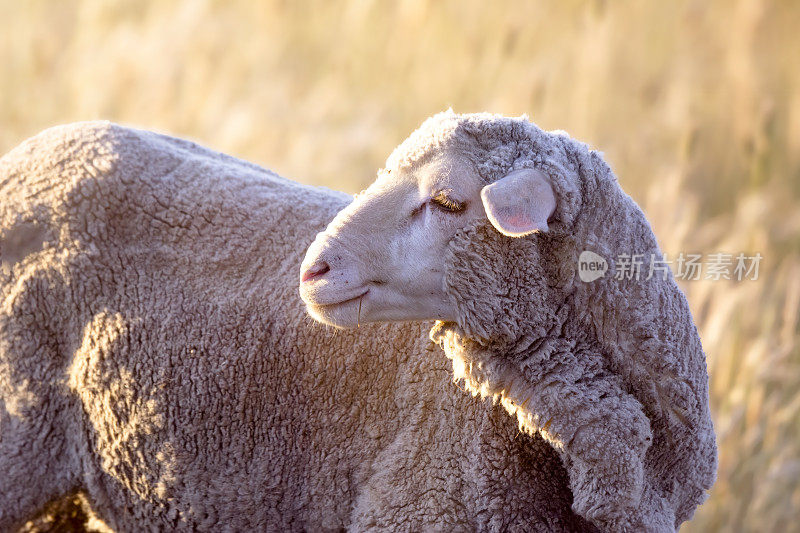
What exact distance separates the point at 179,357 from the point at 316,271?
74 centimetres

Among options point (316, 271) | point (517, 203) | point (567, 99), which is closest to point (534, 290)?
point (517, 203)

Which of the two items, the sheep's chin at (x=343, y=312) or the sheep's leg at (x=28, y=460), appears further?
the sheep's leg at (x=28, y=460)

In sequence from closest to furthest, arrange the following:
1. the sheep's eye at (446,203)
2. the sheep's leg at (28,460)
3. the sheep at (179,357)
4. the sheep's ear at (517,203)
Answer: the sheep's ear at (517,203) < the sheep's eye at (446,203) < the sheep at (179,357) < the sheep's leg at (28,460)

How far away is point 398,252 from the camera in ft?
7.20

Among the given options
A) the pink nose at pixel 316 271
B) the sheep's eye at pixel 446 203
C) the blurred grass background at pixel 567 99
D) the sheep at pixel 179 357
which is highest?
the blurred grass background at pixel 567 99

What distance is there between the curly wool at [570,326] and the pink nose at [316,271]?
0.30 metres

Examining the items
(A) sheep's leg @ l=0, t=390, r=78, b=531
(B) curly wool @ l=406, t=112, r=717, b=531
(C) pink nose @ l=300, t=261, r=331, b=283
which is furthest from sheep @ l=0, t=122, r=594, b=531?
(C) pink nose @ l=300, t=261, r=331, b=283

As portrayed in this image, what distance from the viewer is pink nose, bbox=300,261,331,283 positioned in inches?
85.4

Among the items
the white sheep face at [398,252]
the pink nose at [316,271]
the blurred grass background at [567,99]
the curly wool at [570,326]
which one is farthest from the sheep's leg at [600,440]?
the blurred grass background at [567,99]

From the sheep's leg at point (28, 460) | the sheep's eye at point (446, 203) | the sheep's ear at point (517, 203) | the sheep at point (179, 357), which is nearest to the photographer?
the sheep's ear at point (517, 203)

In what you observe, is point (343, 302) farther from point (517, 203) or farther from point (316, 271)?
point (517, 203)

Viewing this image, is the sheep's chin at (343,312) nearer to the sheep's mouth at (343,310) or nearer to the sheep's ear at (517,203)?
the sheep's mouth at (343,310)

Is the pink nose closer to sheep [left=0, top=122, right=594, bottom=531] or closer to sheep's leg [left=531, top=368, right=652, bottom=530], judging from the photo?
sheep [left=0, top=122, right=594, bottom=531]

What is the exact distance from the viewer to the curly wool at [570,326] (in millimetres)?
2193
